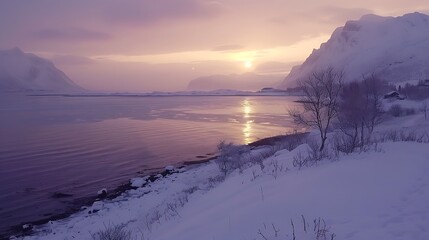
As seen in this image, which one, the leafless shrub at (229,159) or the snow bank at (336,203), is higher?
the snow bank at (336,203)

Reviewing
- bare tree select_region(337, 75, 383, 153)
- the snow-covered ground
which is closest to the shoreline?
the snow-covered ground

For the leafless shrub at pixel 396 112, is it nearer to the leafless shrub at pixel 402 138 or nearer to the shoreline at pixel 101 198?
the leafless shrub at pixel 402 138

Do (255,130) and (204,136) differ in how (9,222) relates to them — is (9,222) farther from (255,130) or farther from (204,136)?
(255,130)

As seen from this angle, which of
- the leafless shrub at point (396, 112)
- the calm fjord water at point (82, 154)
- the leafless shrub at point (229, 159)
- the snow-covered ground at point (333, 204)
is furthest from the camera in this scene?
the leafless shrub at point (396, 112)

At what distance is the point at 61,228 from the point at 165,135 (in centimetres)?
3544

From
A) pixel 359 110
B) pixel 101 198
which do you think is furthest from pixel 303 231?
pixel 359 110

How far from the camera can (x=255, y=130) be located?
2461 inches

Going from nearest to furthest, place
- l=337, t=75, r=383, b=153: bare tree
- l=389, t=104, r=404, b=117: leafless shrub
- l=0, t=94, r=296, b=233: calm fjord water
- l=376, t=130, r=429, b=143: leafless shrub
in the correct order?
l=376, t=130, r=429, b=143: leafless shrub → l=0, t=94, r=296, b=233: calm fjord water → l=337, t=75, r=383, b=153: bare tree → l=389, t=104, r=404, b=117: leafless shrub

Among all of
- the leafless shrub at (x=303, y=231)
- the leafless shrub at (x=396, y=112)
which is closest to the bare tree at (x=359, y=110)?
the leafless shrub at (x=396, y=112)

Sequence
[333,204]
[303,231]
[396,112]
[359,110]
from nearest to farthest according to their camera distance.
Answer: [303,231]
[333,204]
[359,110]
[396,112]

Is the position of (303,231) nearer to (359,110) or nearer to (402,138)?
(402,138)

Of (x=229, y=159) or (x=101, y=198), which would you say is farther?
(x=229, y=159)

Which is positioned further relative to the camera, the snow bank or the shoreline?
the shoreline

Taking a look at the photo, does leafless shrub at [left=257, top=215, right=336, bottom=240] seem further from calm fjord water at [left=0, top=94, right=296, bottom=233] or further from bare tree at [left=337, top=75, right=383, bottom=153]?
bare tree at [left=337, top=75, right=383, bottom=153]
